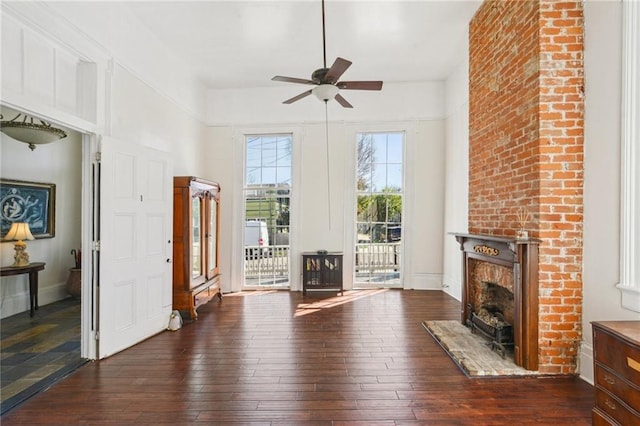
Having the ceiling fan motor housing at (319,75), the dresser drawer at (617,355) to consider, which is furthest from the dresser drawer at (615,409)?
the ceiling fan motor housing at (319,75)

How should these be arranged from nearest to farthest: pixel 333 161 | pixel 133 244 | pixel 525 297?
pixel 525 297, pixel 133 244, pixel 333 161

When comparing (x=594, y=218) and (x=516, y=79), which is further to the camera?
(x=516, y=79)

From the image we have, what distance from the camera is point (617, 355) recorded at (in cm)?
191

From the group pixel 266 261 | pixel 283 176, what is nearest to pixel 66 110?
pixel 283 176

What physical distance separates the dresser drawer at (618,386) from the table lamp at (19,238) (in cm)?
643

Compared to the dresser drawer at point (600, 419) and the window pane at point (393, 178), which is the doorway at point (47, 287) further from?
the window pane at point (393, 178)

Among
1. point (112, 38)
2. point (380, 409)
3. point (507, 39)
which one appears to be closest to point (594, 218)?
point (507, 39)

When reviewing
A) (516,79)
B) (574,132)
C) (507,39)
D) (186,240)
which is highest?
(507,39)

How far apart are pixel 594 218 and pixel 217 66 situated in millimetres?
5389

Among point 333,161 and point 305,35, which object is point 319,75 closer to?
point 305,35

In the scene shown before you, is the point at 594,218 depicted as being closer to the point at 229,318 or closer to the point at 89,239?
the point at 229,318

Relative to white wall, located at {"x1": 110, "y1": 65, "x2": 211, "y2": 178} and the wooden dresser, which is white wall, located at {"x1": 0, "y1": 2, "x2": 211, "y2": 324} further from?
the wooden dresser

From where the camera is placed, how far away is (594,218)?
105 inches

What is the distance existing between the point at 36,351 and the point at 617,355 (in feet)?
16.3
